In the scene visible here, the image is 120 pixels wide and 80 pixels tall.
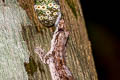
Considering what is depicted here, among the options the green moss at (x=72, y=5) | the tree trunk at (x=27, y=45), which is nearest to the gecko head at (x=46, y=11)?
the tree trunk at (x=27, y=45)

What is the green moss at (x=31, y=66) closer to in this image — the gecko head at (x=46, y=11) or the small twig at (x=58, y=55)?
the small twig at (x=58, y=55)

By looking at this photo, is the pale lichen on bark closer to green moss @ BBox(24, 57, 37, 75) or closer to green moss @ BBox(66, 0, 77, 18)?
green moss @ BBox(24, 57, 37, 75)

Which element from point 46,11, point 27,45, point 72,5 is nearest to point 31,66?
point 27,45

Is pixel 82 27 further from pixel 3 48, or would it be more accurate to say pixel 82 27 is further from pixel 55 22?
pixel 3 48

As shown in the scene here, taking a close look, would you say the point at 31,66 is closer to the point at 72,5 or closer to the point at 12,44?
the point at 12,44

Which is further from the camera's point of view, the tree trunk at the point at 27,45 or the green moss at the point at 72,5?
the green moss at the point at 72,5

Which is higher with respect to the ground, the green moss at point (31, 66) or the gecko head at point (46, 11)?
the gecko head at point (46, 11)

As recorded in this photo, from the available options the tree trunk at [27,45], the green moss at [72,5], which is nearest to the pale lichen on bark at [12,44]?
the tree trunk at [27,45]

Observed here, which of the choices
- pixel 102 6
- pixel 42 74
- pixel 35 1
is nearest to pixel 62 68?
pixel 42 74
